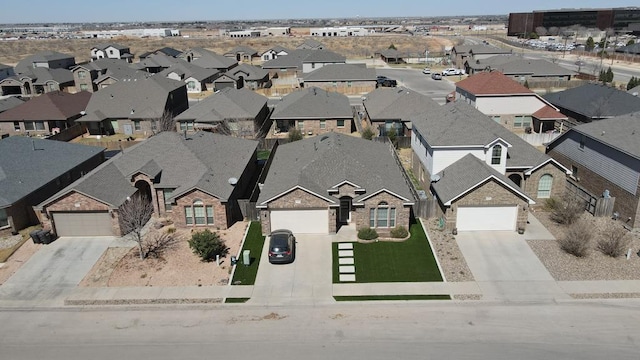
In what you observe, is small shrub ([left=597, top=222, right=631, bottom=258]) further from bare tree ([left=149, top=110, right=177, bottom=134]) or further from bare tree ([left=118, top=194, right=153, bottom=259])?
bare tree ([left=149, top=110, right=177, bottom=134])

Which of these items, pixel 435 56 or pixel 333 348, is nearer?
pixel 333 348

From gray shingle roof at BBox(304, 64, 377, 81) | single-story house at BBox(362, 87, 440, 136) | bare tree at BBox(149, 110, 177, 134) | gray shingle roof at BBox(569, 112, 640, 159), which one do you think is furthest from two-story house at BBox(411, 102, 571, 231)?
gray shingle roof at BBox(304, 64, 377, 81)

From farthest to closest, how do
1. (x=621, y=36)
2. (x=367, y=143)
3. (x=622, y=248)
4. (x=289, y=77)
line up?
(x=621, y=36), (x=289, y=77), (x=367, y=143), (x=622, y=248)

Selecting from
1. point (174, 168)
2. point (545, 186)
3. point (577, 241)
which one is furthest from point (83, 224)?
point (545, 186)

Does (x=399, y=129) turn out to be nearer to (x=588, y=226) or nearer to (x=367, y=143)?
(x=367, y=143)

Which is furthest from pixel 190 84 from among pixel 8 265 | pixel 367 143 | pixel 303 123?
pixel 8 265

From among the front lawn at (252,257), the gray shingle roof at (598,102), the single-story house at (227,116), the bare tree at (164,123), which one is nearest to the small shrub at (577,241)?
the front lawn at (252,257)

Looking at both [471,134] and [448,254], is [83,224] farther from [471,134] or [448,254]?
[471,134]
